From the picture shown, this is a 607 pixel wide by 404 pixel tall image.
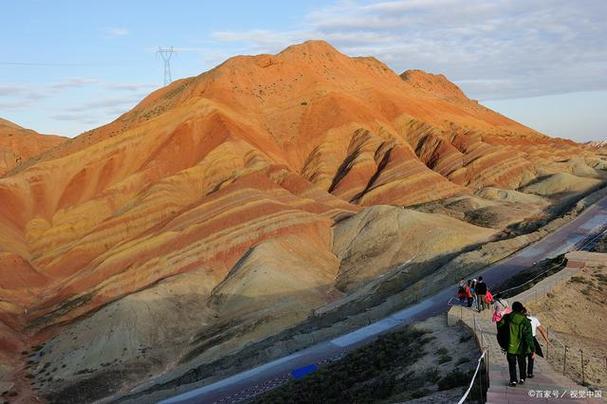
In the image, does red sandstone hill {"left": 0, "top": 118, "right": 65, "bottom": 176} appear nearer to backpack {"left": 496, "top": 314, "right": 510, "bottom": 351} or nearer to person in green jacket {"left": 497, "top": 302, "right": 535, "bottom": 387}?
backpack {"left": 496, "top": 314, "right": 510, "bottom": 351}

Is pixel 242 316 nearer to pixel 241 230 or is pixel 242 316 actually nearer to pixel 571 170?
pixel 241 230

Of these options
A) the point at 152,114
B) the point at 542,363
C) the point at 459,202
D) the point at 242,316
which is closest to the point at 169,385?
the point at 242,316

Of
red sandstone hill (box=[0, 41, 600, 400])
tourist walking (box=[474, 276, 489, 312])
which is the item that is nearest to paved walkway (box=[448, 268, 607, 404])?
tourist walking (box=[474, 276, 489, 312])

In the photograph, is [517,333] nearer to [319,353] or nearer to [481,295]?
[481,295]

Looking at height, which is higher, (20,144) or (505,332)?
(20,144)

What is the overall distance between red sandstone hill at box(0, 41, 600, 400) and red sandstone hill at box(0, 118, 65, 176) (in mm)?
34335

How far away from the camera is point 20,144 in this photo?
413 feet

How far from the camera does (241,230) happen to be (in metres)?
53.9

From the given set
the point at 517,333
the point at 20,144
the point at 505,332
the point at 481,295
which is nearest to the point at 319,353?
the point at 481,295

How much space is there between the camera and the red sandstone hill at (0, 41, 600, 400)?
145 ft

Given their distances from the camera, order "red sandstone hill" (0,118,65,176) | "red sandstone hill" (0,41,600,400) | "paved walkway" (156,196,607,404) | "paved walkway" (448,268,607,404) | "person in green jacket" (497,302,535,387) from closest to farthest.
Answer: "paved walkway" (448,268,607,404) → "person in green jacket" (497,302,535,387) → "paved walkway" (156,196,607,404) → "red sandstone hill" (0,41,600,400) → "red sandstone hill" (0,118,65,176)

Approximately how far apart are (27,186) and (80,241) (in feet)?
48.8

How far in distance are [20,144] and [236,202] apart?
8539cm

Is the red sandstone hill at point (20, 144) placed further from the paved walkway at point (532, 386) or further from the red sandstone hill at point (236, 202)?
the paved walkway at point (532, 386)
